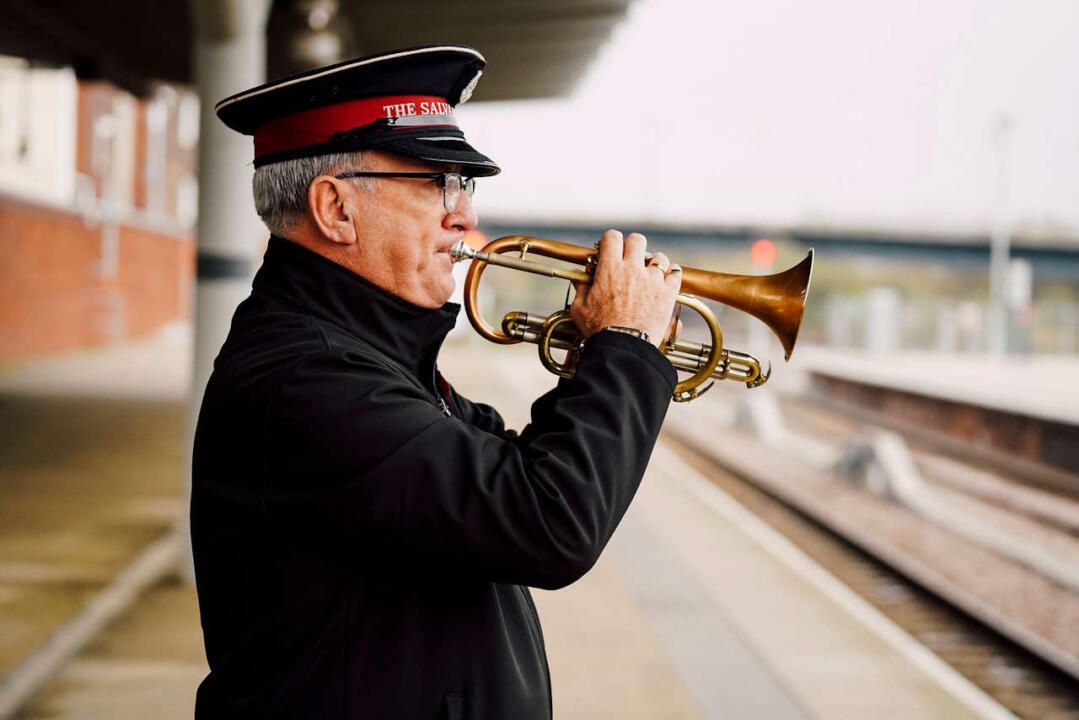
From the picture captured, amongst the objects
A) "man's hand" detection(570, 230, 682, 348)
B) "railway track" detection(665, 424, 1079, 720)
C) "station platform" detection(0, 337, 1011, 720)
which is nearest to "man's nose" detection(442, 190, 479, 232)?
"man's hand" detection(570, 230, 682, 348)

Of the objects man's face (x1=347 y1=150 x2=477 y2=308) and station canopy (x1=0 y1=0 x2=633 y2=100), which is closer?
man's face (x1=347 y1=150 x2=477 y2=308)

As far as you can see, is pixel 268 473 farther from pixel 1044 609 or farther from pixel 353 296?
pixel 1044 609

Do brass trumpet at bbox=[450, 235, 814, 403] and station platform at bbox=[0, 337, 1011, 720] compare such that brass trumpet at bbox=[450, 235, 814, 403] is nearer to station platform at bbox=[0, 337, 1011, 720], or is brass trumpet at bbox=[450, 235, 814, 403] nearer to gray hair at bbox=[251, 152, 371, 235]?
gray hair at bbox=[251, 152, 371, 235]

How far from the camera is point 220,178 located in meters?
5.38

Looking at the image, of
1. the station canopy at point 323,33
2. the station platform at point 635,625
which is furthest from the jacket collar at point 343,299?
the station canopy at point 323,33

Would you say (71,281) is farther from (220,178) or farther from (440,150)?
(440,150)

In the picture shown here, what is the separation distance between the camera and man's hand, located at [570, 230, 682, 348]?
1.62 metres

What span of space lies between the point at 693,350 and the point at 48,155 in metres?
21.0

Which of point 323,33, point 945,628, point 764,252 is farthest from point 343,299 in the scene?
point 764,252

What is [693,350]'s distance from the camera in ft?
7.41

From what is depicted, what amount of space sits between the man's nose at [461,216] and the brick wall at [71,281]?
13468 millimetres

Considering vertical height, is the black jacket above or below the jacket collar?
below

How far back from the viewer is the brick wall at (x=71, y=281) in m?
16.9

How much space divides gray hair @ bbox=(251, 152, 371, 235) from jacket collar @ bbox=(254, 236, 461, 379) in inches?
1.4
